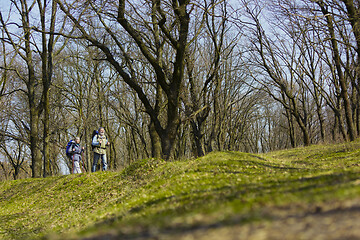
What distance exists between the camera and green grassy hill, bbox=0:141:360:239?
143 inches

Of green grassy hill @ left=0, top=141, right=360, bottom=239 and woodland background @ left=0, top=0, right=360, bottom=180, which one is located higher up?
woodland background @ left=0, top=0, right=360, bottom=180

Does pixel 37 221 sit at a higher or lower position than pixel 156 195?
lower

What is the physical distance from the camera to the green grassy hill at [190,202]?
11.9 feet

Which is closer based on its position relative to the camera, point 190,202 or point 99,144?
point 190,202

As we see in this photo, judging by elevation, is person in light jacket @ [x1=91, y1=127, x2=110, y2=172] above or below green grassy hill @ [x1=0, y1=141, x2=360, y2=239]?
above

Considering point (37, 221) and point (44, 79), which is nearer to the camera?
point (37, 221)

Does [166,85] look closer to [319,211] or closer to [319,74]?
[319,211]

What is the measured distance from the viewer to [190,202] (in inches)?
229

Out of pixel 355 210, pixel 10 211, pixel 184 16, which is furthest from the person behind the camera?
pixel 10 211

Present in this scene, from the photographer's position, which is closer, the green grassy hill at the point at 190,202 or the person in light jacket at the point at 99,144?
the green grassy hill at the point at 190,202

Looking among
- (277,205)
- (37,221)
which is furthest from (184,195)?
(37,221)

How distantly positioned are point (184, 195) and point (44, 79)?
692 inches

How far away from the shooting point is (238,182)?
23.8 feet

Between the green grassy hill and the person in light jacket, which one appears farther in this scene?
the person in light jacket
